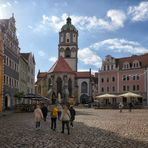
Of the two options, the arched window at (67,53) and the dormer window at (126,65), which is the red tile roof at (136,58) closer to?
the dormer window at (126,65)

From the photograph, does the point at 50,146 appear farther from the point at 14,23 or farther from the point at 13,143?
the point at 14,23

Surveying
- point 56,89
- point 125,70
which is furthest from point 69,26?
point 125,70

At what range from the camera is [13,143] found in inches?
550

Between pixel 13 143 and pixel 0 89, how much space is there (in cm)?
3410

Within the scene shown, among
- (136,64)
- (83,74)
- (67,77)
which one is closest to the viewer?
(136,64)

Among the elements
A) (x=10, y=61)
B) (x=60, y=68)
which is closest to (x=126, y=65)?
(x=60, y=68)

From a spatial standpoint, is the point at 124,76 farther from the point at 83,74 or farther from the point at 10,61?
the point at 10,61

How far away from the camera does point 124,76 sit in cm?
8938

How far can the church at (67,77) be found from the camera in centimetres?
9900

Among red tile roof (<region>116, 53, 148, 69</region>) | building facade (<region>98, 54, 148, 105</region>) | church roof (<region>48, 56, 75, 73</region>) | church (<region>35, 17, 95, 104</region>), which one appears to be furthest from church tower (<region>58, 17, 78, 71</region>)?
red tile roof (<region>116, 53, 148, 69</region>)

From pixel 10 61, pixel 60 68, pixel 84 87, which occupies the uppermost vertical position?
pixel 60 68

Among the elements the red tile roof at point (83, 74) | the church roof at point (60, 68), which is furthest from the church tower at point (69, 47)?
the church roof at point (60, 68)

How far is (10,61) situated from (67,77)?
46.7m

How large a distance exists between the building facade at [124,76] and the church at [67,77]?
10.7 metres
